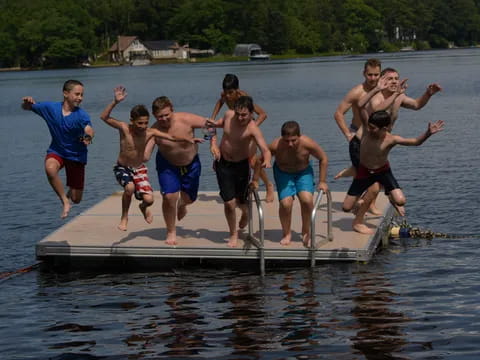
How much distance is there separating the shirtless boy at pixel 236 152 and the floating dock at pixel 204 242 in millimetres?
232

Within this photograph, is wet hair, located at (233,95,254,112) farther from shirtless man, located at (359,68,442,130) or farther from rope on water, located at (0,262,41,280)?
rope on water, located at (0,262,41,280)

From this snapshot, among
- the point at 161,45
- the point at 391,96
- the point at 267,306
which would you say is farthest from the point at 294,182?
the point at 161,45

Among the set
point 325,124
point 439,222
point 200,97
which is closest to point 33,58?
point 200,97

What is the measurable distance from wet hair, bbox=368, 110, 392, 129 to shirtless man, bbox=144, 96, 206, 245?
6.59 ft

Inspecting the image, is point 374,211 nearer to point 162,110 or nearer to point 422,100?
point 422,100

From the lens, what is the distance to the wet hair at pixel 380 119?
11.4 meters

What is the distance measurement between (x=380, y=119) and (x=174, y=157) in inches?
98.8

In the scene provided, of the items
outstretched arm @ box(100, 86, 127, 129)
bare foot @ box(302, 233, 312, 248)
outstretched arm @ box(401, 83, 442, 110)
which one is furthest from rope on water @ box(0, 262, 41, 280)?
outstretched arm @ box(401, 83, 442, 110)

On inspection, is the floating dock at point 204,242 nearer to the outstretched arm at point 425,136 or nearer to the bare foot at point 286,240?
the bare foot at point 286,240

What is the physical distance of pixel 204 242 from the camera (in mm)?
12211

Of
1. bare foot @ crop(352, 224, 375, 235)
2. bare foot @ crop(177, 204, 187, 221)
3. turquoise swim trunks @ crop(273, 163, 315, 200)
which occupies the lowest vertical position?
bare foot @ crop(352, 224, 375, 235)

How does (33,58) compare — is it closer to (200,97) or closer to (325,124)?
(200,97)

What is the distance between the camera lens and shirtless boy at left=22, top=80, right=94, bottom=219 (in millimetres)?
11328

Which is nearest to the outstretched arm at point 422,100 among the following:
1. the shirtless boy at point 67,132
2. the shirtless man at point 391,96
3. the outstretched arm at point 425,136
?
the shirtless man at point 391,96
